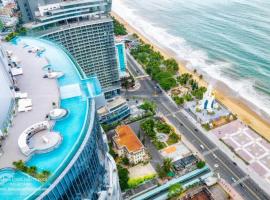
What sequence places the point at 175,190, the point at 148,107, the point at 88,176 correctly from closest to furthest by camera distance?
the point at 88,176 → the point at 175,190 → the point at 148,107

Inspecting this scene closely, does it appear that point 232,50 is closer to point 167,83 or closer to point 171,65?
point 171,65

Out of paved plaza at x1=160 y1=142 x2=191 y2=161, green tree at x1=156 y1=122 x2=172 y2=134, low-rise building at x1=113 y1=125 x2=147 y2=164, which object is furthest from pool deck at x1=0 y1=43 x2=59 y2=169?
green tree at x1=156 y1=122 x2=172 y2=134

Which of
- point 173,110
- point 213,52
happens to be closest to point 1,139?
point 173,110

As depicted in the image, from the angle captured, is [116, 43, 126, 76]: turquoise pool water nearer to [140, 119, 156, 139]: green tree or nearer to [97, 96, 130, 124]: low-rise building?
[97, 96, 130, 124]: low-rise building

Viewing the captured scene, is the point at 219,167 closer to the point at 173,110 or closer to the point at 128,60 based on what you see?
the point at 173,110

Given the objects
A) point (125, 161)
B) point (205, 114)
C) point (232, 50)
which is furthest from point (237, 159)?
point (232, 50)

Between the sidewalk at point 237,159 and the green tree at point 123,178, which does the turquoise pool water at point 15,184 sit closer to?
the green tree at point 123,178

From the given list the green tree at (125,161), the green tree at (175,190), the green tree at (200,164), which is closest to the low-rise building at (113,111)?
the green tree at (125,161)
